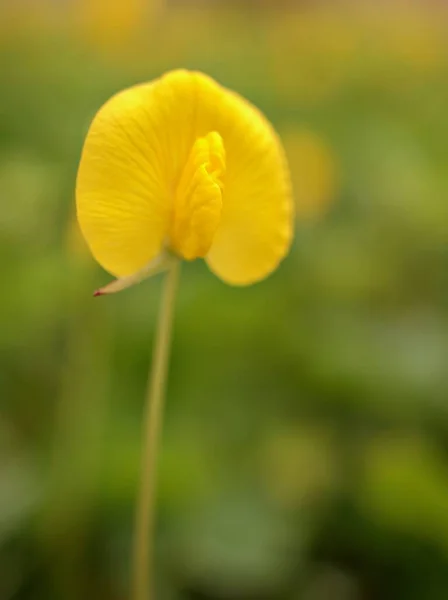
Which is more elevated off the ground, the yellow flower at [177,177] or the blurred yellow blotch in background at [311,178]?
the blurred yellow blotch in background at [311,178]

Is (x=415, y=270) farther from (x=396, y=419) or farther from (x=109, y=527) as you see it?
(x=109, y=527)

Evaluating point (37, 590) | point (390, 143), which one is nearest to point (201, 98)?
point (37, 590)

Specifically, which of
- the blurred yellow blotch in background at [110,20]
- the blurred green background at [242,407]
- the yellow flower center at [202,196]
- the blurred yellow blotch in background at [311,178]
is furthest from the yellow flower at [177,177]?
the blurred yellow blotch in background at [110,20]

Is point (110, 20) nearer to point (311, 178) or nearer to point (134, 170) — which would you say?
point (311, 178)

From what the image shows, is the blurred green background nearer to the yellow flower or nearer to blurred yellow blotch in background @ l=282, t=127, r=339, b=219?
blurred yellow blotch in background @ l=282, t=127, r=339, b=219

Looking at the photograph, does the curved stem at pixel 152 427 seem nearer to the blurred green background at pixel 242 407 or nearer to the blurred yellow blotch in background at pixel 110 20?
the blurred green background at pixel 242 407

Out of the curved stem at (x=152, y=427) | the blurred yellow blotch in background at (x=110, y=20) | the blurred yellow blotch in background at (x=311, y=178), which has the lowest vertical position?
the curved stem at (x=152, y=427)

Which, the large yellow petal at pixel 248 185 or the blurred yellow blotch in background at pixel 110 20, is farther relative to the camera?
the blurred yellow blotch in background at pixel 110 20

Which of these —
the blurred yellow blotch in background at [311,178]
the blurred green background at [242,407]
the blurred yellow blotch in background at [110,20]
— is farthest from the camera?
the blurred yellow blotch in background at [110,20]
